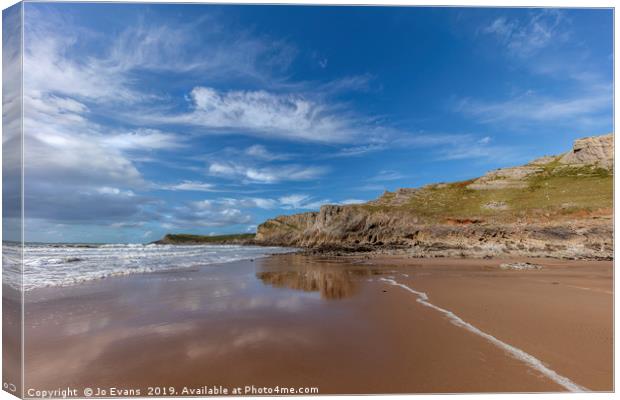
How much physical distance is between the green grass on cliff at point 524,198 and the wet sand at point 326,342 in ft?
88.7

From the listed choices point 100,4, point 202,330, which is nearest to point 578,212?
point 202,330

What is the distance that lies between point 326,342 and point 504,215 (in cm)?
3732

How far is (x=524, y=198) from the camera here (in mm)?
37688

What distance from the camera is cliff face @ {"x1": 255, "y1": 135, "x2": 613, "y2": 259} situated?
993 inches

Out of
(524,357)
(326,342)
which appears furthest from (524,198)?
(326,342)

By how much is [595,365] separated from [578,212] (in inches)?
1251

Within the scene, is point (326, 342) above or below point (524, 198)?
below

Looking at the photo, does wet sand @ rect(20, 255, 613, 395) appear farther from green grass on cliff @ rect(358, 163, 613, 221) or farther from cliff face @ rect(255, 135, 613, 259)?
green grass on cliff @ rect(358, 163, 613, 221)

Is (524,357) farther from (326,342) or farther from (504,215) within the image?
(504,215)

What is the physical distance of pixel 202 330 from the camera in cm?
551

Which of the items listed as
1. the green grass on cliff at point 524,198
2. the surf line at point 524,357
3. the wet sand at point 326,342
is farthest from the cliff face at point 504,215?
the surf line at point 524,357

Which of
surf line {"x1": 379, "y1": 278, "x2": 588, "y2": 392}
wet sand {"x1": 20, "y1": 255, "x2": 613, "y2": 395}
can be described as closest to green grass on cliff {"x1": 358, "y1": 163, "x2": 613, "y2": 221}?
wet sand {"x1": 20, "y1": 255, "x2": 613, "y2": 395}

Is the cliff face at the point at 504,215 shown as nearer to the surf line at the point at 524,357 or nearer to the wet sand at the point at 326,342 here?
the wet sand at the point at 326,342

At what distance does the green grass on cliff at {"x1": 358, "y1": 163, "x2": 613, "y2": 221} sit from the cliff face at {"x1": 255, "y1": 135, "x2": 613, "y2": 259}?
0.10m
